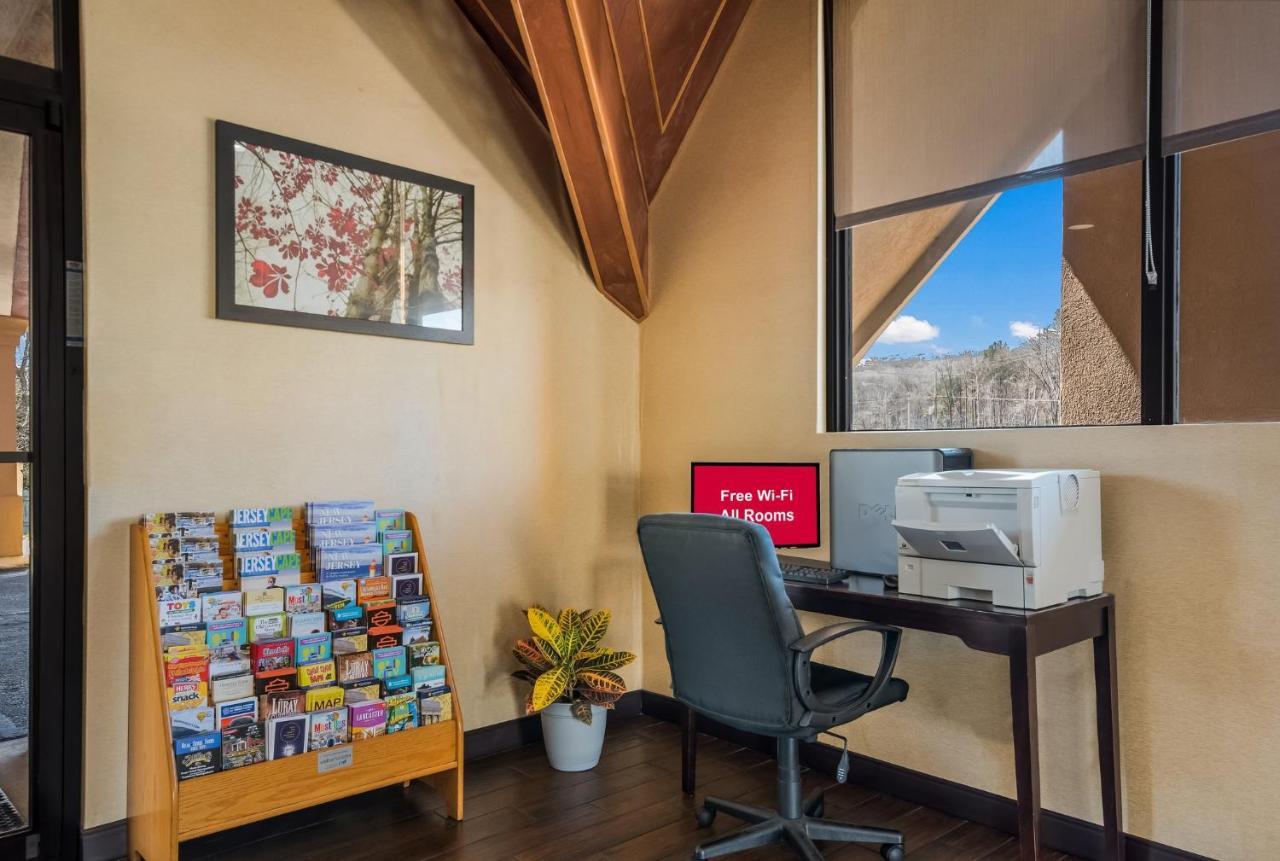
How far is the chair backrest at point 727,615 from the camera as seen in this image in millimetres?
2369

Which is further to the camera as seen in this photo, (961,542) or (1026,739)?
(961,542)

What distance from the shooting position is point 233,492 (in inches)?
115

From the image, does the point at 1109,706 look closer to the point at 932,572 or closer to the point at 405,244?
the point at 932,572

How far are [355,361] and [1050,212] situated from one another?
8.36ft

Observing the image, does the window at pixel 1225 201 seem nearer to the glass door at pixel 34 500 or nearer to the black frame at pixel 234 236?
the black frame at pixel 234 236

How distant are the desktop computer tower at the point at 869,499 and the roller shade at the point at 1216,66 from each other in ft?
3.97

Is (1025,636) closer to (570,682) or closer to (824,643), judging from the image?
(824,643)

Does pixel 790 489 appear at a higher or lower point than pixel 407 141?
lower

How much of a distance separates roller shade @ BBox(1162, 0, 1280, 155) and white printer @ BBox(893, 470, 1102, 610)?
3.66ft

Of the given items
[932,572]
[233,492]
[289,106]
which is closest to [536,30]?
[289,106]

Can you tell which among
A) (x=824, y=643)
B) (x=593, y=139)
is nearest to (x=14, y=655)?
(x=824, y=643)

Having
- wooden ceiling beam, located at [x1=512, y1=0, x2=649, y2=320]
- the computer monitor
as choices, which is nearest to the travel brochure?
the computer monitor

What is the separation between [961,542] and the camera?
7.98ft

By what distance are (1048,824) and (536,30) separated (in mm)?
3176
